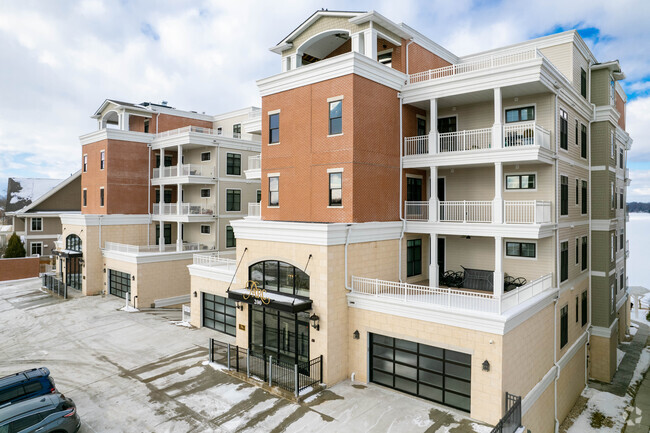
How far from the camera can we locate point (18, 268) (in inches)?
1588

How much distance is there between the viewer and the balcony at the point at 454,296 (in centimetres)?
1374

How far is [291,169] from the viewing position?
19.9 m

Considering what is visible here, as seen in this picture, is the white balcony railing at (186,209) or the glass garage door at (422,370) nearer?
the glass garage door at (422,370)

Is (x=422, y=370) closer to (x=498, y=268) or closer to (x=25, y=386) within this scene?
(x=498, y=268)

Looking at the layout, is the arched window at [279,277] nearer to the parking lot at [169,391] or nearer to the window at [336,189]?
the window at [336,189]

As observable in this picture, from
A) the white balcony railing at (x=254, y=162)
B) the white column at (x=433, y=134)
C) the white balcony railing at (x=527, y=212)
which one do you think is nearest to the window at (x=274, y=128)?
the white balcony railing at (x=254, y=162)

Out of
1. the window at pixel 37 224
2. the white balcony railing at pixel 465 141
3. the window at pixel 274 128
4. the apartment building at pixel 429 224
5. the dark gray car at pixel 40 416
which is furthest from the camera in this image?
the window at pixel 37 224

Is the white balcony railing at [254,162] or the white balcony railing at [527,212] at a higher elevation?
the white balcony railing at [254,162]

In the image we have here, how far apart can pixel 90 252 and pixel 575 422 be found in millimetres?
35623

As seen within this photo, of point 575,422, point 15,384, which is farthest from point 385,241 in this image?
point 15,384

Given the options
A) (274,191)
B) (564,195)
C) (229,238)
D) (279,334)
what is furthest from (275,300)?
(229,238)

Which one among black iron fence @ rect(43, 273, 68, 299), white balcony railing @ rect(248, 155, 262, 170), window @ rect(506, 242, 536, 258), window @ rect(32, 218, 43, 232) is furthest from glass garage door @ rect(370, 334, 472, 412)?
window @ rect(32, 218, 43, 232)

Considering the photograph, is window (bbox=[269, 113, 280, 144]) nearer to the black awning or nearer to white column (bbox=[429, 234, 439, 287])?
the black awning

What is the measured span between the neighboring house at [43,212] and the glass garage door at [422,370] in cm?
4706
